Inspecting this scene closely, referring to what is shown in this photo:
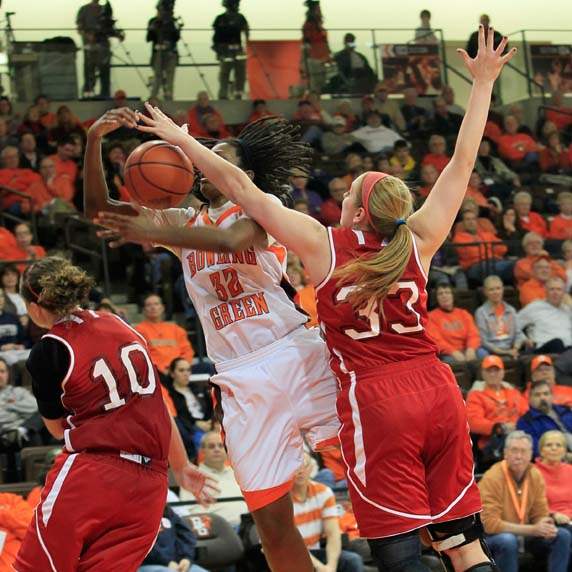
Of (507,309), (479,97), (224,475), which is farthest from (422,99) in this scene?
(479,97)

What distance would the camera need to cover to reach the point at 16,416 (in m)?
9.41

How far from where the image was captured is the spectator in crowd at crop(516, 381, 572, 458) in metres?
10.5

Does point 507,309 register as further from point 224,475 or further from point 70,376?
point 70,376

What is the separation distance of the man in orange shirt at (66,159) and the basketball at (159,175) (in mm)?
8918

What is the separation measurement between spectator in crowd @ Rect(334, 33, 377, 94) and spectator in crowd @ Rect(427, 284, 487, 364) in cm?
682

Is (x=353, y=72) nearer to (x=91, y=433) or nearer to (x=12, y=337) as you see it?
(x=12, y=337)

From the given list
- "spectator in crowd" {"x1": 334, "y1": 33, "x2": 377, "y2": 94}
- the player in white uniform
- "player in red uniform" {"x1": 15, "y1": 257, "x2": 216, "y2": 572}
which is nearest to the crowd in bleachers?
"spectator in crowd" {"x1": 334, "y1": 33, "x2": 377, "y2": 94}

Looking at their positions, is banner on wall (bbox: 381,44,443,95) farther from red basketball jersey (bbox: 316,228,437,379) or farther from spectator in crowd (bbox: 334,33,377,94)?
red basketball jersey (bbox: 316,228,437,379)

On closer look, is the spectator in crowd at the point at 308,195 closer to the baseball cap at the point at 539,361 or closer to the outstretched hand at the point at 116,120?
the baseball cap at the point at 539,361

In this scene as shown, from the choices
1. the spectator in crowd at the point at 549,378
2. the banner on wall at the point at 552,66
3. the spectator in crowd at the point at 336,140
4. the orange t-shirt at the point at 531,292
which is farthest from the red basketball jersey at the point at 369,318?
the banner on wall at the point at 552,66

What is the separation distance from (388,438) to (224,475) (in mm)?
4857

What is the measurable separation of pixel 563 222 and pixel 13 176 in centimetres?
691

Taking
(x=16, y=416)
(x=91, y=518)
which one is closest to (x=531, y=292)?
(x=16, y=416)

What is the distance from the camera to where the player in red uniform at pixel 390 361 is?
4.61 meters
